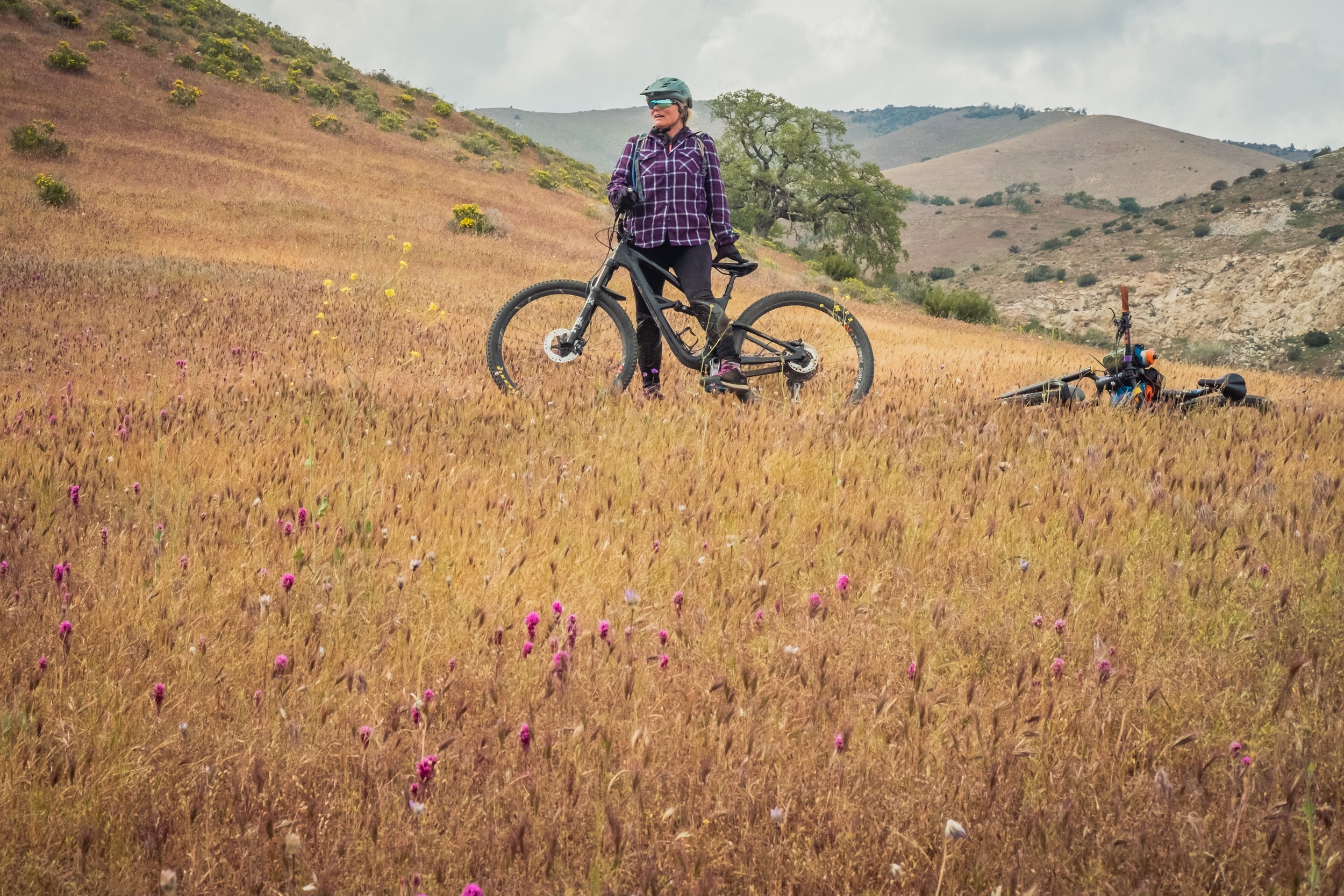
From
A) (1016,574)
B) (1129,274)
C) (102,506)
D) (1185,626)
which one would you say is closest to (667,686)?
(1016,574)

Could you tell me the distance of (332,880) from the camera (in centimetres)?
154

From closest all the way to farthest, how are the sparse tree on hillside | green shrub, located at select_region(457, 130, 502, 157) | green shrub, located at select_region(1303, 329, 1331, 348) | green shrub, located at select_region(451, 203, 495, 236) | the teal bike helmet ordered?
the teal bike helmet → green shrub, located at select_region(451, 203, 495, 236) → green shrub, located at select_region(457, 130, 502, 157) → the sparse tree on hillside → green shrub, located at select_region(1303, 329, 1331, 348)

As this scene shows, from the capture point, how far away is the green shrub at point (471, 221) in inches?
966

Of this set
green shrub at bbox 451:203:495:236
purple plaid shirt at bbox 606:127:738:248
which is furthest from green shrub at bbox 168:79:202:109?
purple plaid shirt at bbox 606:127:738:248

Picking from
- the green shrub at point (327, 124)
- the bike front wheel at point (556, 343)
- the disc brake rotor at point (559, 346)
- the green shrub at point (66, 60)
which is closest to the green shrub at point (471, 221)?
the green shrub at point (327, 124)

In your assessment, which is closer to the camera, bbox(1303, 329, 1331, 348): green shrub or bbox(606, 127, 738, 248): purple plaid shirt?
bbox(606, 127, 738, 248): purple plaid shirt

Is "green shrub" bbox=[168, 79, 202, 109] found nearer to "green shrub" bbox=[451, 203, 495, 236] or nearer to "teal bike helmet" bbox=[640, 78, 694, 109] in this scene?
"green shrub" bbox=[451, 203, 495, 236]

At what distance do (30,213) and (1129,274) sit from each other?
268 ft

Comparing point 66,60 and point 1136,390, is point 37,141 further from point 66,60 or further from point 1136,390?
point 1136,390

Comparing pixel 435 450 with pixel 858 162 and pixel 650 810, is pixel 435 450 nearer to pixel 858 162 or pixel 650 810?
pixel 650 810

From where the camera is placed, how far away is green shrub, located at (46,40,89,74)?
3216 centimetres

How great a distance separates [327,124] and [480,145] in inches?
313

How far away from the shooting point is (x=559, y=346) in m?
6.78

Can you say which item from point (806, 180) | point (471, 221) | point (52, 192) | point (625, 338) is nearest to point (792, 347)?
point (625, 338)
